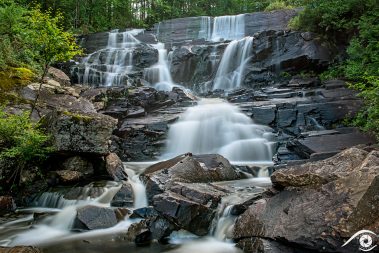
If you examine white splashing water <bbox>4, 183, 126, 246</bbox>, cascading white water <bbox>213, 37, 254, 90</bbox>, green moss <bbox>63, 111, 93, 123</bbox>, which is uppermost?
cascading white water <bbox>213, 37, 254, 90</bbox>

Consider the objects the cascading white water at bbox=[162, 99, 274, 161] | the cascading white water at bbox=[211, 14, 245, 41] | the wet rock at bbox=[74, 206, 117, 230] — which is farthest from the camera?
the cascading white water at bbox=[211, 14, 245, 41]

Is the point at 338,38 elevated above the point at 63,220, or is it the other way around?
the point at 338,38

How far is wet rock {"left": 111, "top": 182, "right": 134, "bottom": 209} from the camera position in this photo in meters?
8.27

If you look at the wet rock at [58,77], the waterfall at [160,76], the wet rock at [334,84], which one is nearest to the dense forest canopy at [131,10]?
the waterfall at [160,76]

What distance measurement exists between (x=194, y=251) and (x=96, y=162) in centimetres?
529

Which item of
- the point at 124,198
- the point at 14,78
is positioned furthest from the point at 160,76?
the point at 124,198

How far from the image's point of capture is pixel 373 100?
8.73 m

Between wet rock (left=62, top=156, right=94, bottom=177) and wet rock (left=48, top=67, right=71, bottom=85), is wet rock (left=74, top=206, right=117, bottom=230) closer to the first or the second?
wet rock (left=62, top=156, right=94, bottom=177)

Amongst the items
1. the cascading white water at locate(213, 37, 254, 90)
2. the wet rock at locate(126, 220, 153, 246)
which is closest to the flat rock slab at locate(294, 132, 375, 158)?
the wet rock at locate(126, 220, 153, 246)

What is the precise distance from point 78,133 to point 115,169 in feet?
4.96

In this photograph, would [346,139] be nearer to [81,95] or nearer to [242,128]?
[242,128]

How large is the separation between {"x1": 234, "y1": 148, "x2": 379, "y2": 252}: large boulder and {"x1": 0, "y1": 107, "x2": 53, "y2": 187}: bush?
5855mm

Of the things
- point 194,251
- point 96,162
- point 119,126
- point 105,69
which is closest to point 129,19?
point 105,69

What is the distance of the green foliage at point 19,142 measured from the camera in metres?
8.79
